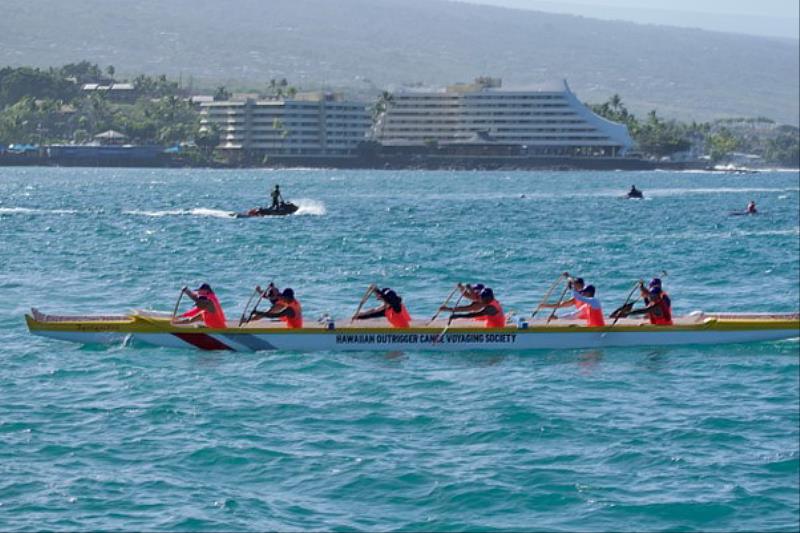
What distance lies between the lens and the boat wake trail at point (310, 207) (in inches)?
3649

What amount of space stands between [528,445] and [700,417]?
3.16 meters

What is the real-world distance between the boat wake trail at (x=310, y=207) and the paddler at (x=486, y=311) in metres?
59.6

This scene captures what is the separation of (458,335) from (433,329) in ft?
1.81

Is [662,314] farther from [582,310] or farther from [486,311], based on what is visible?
[486,311]

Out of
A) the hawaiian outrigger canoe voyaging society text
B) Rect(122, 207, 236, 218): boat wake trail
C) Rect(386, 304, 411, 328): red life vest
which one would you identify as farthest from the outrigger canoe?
Rect(122, 207, 236, 218): boat wake trail

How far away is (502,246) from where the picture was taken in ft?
205

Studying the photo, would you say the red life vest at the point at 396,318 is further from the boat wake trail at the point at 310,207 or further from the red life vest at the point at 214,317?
the boat wake trail at the point at 310,207

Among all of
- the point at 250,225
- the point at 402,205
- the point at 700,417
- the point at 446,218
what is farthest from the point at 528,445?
the point at 402,205

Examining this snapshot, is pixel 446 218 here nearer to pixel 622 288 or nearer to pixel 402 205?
pixel 402 205

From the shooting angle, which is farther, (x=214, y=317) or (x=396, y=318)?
(x=214, y=317)

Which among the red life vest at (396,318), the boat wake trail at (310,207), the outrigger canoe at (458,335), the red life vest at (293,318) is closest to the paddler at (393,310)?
the red life vest at (396,318)

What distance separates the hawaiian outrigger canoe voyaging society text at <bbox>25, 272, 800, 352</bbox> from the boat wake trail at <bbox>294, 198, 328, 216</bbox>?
58866 millimetres

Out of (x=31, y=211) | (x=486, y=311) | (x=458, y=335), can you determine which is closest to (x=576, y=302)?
(x=486, y=311)

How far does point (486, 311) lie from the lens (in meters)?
30.3
